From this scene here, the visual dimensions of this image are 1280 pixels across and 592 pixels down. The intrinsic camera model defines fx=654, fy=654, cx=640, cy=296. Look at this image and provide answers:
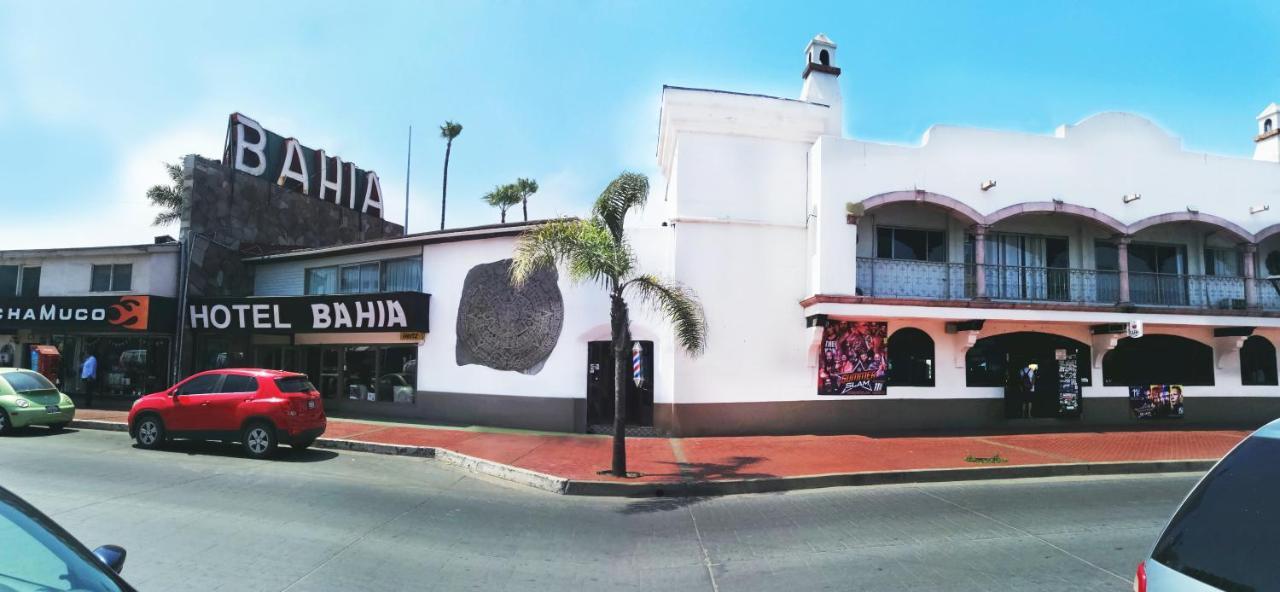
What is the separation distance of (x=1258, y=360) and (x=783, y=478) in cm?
1695

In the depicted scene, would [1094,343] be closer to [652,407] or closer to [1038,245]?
[1038,245]

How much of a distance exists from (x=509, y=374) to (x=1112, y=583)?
1275 cm

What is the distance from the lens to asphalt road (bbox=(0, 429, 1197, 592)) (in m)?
5.92

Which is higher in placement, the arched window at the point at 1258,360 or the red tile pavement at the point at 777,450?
the arched window at the point at 1258,360

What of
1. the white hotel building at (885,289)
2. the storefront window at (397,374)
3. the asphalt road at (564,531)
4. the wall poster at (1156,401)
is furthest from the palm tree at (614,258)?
the wall poster at (1156,401)

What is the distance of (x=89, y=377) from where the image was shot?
1867cm

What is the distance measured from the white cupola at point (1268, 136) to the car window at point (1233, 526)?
72.5ft

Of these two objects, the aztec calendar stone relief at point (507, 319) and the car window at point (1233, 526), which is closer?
the car window at point (1233, 526)

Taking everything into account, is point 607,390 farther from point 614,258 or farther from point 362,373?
point 362,373

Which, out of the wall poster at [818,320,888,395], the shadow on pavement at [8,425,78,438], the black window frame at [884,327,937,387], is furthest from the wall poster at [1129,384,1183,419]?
the shadow on pavement at [8,425,78,438]

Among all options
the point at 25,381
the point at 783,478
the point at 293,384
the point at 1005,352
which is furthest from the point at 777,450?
the point at 25,381

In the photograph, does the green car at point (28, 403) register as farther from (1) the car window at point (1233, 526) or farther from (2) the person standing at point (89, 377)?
(1) the car window at point (1233, 526)

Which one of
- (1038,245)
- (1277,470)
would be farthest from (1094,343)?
(1277,470)

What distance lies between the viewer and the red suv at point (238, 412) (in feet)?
39.8
